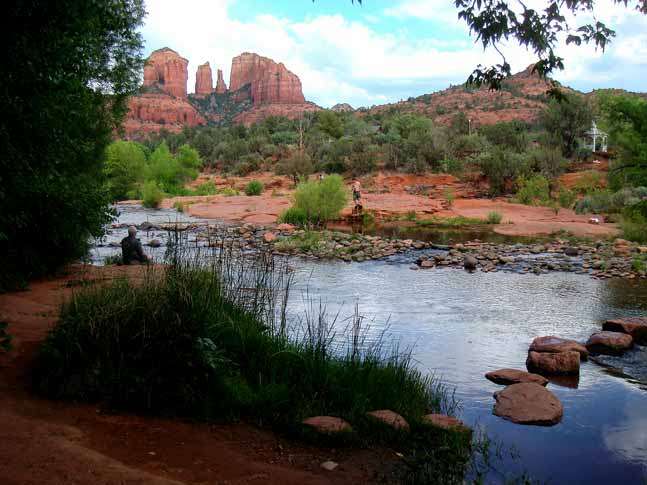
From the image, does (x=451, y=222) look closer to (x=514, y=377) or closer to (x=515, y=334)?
(x=515, y=334)

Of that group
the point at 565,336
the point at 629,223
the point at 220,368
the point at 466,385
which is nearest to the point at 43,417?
the point at 220,368

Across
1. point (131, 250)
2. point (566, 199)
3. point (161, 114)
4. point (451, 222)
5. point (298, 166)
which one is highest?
point (161, 114)

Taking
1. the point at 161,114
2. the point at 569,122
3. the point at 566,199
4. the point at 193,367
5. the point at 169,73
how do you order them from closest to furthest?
the point at 193,367
the point at 566,199
the point at 569,122
the point at 161,114
the point at 169,73

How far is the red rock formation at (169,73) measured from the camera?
431 feet

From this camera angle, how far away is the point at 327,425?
489 centimetres

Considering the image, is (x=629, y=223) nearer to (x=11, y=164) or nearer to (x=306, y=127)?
(x=11, y=164)

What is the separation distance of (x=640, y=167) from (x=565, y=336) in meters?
9.95

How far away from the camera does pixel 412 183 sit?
3709 centimetres

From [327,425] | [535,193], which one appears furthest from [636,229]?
[327,425]

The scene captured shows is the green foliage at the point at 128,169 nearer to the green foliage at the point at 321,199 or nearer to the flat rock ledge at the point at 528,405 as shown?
the green foliage at the point at 321,199

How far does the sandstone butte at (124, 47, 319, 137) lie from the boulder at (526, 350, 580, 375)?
336ft

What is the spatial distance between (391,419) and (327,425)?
2.11 ft

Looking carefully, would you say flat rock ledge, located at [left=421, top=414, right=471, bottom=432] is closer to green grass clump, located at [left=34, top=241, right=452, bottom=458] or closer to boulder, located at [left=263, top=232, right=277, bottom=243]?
green grass clump, located at [left=34, top=241, right=452, bottom=458]

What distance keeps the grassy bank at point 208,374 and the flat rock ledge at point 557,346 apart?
8.23 feet
